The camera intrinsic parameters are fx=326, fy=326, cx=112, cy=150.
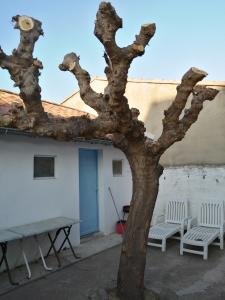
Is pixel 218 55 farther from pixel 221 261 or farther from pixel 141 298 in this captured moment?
pixel 141 298

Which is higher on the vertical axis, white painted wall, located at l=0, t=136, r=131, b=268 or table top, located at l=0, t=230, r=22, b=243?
white painted wall, located at l=0, t=136, r=131, b=268

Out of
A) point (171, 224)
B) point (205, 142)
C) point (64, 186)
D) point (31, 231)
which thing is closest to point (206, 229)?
point (171, 224)

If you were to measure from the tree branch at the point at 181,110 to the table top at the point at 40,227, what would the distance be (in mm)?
2962

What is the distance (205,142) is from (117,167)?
2.90 meters

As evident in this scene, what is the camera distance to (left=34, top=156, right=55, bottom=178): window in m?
7.77

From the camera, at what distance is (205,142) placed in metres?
10.1

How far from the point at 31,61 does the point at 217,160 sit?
23.0ft

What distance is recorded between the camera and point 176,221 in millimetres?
9391

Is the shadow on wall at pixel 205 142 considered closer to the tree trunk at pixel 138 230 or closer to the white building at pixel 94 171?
the white building at pixel 94 171

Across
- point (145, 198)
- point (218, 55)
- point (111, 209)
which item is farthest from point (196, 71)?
point (218, 55)

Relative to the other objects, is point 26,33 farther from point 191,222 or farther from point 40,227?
point 191,222

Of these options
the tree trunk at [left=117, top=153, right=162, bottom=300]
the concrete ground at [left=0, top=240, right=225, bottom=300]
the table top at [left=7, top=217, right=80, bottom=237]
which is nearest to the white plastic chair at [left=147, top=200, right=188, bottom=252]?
the concrete ground at [left=0, top=240, right=225, bottom=300]

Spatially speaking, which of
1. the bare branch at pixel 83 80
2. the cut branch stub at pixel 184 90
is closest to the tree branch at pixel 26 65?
the bare branch at pixel 83 80

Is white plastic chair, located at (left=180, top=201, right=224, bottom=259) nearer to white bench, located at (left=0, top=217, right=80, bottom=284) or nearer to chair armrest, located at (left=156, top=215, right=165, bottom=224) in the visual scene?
chair armrest, located at (left=156, top=215, right=165, bottom=224)
